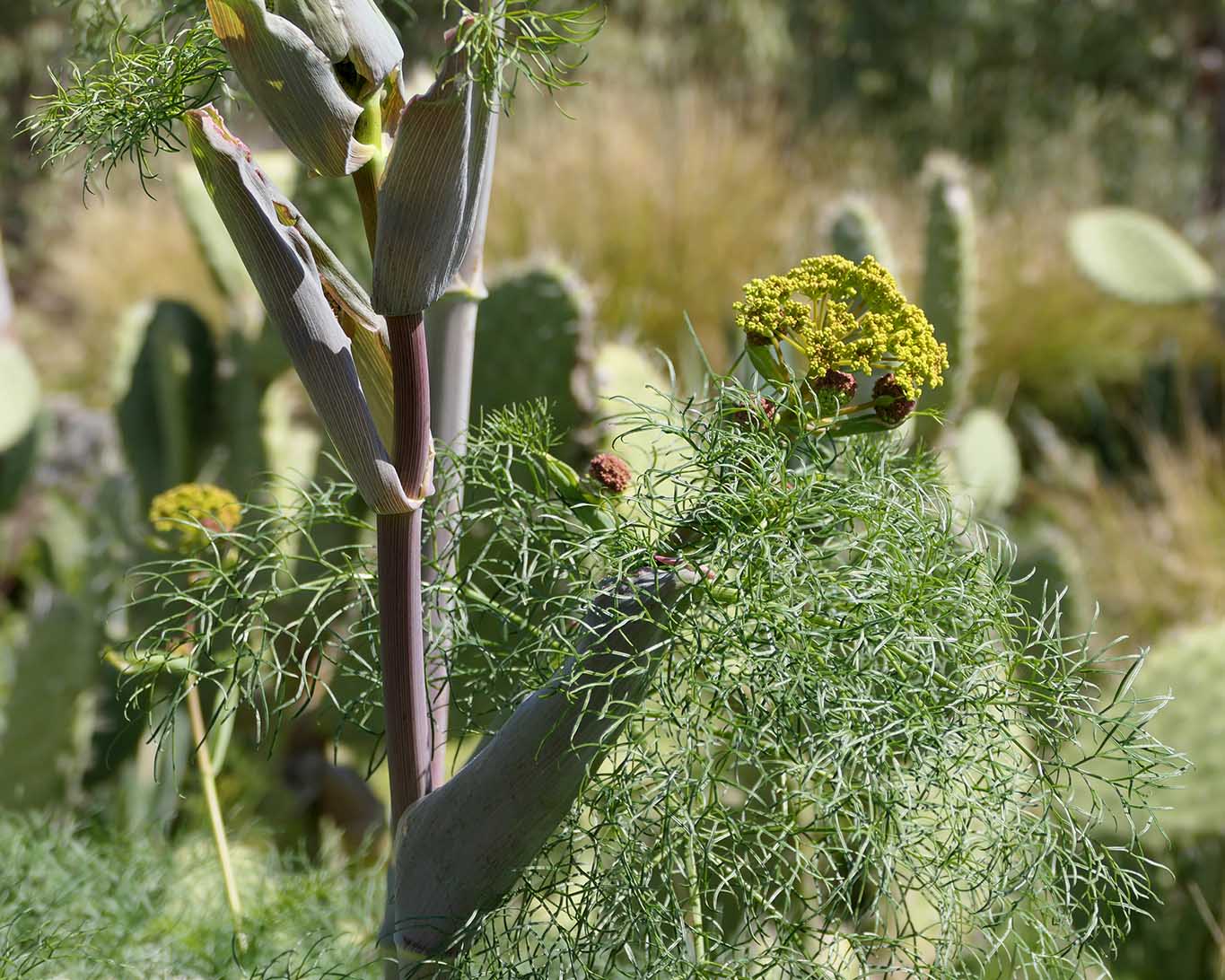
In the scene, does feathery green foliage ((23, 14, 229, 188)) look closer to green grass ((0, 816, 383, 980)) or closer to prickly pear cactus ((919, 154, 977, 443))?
green grass ((0, 816, 383, 980))

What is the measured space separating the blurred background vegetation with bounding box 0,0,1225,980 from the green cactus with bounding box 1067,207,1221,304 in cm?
36

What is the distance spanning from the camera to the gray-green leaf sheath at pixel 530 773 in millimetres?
536

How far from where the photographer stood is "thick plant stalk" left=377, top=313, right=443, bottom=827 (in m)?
0.52

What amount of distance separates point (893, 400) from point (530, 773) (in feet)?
0.76

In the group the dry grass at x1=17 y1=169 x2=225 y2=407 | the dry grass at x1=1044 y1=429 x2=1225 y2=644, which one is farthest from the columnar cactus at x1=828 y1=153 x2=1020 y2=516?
the dry grass at x1=17 y1=169 x2=225 y2=407

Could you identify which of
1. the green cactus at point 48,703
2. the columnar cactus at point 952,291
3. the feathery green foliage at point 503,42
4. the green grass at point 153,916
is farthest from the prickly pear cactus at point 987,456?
the feathery green foliage at point 503,42

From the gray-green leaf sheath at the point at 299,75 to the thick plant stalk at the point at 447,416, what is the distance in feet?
0.43

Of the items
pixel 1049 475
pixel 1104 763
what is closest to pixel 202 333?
pixel 1104 763

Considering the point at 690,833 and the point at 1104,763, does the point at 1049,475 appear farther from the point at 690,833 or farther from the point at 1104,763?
the point at 690,833

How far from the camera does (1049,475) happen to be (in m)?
3.54

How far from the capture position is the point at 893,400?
20.3 inches

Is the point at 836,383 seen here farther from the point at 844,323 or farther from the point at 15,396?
the point at 15,396

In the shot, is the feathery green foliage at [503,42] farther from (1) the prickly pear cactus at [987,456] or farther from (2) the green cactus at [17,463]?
(2) the green cactus at [17,463]

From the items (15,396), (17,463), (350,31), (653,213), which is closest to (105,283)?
(653,213)
